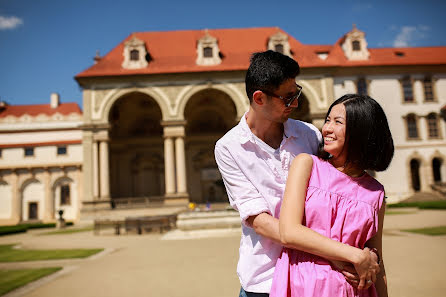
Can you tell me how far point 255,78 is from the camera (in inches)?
87.7

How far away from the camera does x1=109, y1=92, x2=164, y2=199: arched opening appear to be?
38906 millimetres

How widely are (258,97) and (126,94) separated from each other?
31078mm

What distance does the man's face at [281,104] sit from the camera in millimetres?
2199

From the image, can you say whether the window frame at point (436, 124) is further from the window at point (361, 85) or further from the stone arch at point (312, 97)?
the stone arch at point (312, 97)

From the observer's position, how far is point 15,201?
4012 centimetres

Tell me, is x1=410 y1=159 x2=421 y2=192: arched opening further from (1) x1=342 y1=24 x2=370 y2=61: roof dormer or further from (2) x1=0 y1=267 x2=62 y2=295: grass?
(2) x1=0 y1=267 x2=62 y2=295: grass

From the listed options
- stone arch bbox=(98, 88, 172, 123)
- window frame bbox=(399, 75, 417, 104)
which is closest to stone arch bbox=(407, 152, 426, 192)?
window frame bbox=(399, 75, 417, 104)

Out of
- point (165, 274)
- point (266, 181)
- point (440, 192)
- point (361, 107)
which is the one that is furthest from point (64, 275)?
point (440, 192)

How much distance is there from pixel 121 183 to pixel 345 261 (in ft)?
128

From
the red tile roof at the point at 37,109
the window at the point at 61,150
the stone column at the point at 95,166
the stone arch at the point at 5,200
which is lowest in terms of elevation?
the stone arch at the point at 5,200

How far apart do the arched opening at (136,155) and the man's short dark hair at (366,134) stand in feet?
124

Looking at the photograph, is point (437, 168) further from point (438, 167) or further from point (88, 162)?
point (88, 162)


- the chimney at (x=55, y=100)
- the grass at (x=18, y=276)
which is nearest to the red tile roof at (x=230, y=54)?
the chimney at (x=55, y=100)

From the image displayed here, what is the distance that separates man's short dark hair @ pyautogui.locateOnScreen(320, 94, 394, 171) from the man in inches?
14.5
